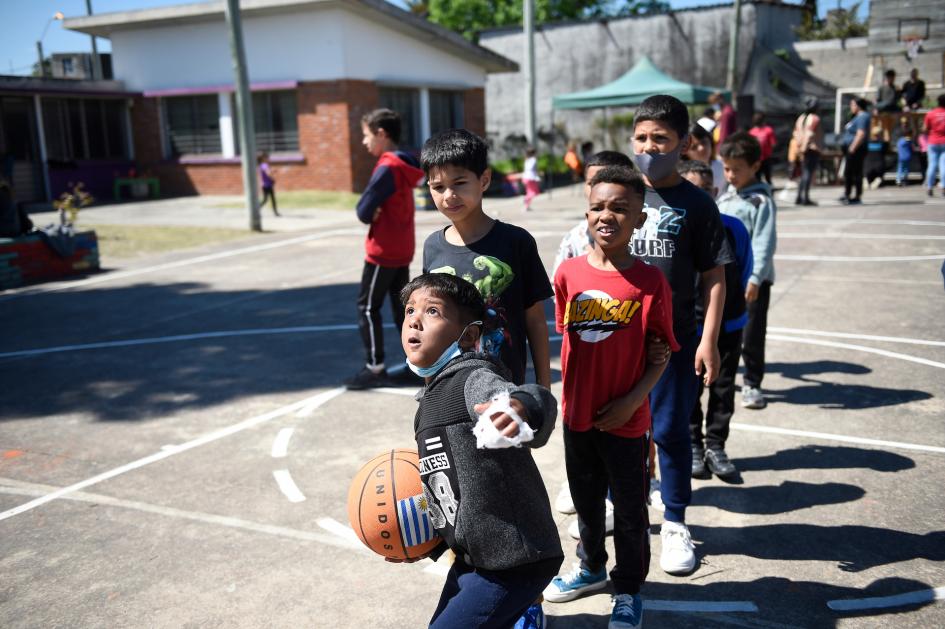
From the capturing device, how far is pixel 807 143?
16312mm

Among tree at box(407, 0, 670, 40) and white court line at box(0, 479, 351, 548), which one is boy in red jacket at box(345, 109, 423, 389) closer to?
white court line at box(0, 479, 351, 548)

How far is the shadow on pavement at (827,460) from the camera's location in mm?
4598

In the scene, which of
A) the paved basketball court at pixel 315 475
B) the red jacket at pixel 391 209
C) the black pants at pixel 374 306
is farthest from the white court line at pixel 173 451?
the red jacket at pixel 391 209

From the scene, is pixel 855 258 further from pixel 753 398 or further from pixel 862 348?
pixel 753 398

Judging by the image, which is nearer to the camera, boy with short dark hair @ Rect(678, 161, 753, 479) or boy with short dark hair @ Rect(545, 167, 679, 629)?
boy with short dark hair @ Rect(545, 167, 679, 629)

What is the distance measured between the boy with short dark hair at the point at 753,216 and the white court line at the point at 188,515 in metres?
3.00

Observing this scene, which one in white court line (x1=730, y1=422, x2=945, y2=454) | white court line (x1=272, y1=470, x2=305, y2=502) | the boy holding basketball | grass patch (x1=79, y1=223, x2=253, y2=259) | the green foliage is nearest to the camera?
the boy holding basketball

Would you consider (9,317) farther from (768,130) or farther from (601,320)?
(768,130)

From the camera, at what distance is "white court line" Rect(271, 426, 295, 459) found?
5.09 metres

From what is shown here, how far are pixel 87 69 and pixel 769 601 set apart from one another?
42.2 metres

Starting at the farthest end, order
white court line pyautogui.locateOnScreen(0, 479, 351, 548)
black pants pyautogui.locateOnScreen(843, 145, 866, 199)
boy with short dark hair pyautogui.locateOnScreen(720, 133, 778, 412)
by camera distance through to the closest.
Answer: black pants pyautogui.locateOnScreen(843, 145, 866, 199), boy with short dark hair pyautogui.locateOnScreen(720, 133, 778, 412), white court line pyautogui.locateOnScreen(0, 479, 351, 548)

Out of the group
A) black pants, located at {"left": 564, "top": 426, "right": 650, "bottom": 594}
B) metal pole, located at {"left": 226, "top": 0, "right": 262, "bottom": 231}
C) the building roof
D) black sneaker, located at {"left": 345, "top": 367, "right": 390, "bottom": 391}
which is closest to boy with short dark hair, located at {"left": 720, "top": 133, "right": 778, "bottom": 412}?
black pants, located at {"left": 564, "top": 426, "right": 650, "bottom": 594}

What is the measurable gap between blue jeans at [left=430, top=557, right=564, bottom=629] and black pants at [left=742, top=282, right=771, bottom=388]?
3.65 m

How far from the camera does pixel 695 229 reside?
3.58 meters
